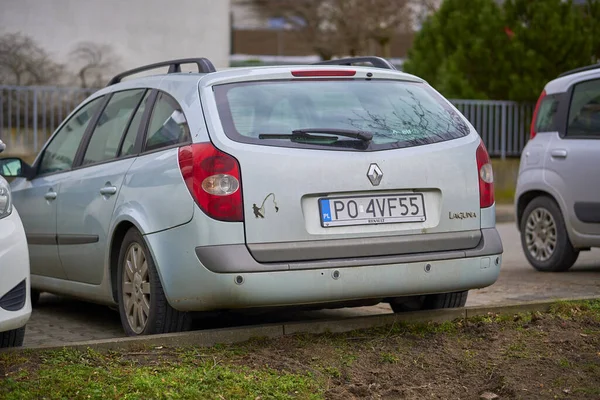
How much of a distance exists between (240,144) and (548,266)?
5355 mm

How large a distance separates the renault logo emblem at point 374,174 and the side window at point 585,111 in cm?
439

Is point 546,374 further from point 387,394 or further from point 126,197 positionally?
point 126,197

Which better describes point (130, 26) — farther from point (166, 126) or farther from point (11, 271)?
point (11, 271)

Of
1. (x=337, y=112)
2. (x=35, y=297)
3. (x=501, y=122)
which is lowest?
(x=501, y=122)

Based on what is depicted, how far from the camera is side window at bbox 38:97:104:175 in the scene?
7.43 meters

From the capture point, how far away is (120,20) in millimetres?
23047

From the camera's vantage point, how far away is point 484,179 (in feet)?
20.4

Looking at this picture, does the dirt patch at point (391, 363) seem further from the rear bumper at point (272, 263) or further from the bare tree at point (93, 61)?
the bare tree at point (93, 61)

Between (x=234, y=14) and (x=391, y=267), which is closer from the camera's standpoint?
(x=391, y=267)

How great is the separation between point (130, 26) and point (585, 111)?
14.7 m

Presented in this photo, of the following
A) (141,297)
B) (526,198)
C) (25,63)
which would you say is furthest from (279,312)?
(25,63)

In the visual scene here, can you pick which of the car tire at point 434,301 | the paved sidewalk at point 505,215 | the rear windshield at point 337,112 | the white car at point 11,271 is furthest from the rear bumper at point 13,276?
the paved sidewalk at point 505,215

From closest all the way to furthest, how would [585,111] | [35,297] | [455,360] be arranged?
[455,360], [35,297], [585,111]

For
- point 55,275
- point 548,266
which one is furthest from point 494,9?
point 55,275
